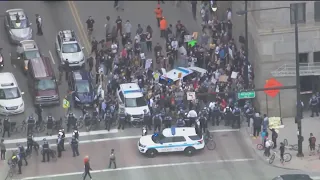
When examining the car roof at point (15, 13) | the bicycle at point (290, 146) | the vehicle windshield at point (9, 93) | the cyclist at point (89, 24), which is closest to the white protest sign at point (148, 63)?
the cyclist at point (89, 24)

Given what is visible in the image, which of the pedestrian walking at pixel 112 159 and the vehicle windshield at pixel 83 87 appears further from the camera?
the vehicle windshield at pixel 83 87

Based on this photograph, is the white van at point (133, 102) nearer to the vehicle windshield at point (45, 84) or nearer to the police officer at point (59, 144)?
the vehicle windshield at point (45, 84)

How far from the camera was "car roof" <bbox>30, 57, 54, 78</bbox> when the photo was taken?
60.0 m

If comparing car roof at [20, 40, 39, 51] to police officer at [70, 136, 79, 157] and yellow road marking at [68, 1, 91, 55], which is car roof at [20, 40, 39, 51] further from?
police officer at [70, 136, 79, 157]

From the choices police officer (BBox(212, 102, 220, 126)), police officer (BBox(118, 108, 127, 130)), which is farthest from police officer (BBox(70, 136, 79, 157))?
police officer (BBox(212, 102, 220, 126))

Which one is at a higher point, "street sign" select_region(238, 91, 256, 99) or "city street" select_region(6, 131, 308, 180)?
"street sign" select_region(238, 91, 256, 99)

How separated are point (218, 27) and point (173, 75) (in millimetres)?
6935

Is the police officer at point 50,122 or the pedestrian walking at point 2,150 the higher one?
the police officer at point 50,122

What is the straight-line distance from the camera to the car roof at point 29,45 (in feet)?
208

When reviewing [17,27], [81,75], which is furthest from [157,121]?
[17,27]

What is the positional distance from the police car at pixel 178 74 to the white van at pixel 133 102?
7.44 ft

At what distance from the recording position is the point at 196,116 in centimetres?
5669

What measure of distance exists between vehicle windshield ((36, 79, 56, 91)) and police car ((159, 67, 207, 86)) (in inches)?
257

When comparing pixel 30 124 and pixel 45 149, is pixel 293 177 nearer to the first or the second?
pixel 45 149
